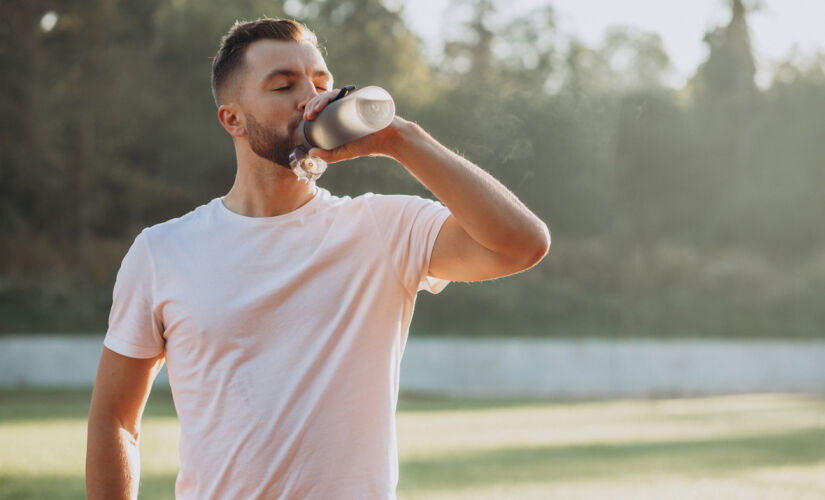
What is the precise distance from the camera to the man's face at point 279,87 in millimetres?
2410

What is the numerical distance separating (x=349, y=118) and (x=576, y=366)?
2782cm

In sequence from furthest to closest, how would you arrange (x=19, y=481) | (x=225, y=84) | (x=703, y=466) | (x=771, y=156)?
(x=771, y=156), (x=703, y=466), (x=19, y=481), (x=225, y=84)

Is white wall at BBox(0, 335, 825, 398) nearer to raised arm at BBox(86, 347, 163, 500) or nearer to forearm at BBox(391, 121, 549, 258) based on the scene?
raised arm at BBox(86, 347, 163, 500)

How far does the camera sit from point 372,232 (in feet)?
Answer: 7.89

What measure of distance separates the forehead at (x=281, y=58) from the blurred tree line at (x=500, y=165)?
2227 cm

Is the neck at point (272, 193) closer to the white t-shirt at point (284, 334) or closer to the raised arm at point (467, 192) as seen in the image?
the white t-shirt at point (284, 334)

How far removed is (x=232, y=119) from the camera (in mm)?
2623

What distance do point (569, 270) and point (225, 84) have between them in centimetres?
3400

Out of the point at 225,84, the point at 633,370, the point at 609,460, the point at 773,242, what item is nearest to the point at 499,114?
the point at 633,370

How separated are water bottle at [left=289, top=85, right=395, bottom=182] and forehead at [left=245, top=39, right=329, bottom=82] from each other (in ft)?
0.80

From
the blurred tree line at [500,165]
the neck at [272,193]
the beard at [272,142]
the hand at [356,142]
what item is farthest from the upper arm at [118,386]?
the blurred tree line at [500,165]

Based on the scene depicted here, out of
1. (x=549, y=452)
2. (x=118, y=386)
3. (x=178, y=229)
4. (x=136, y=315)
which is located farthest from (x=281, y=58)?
(x=549, y=452)

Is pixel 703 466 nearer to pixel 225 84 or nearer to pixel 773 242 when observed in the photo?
pixel 225 84

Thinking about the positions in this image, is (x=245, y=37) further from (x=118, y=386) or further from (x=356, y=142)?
(x=118, y=386)
